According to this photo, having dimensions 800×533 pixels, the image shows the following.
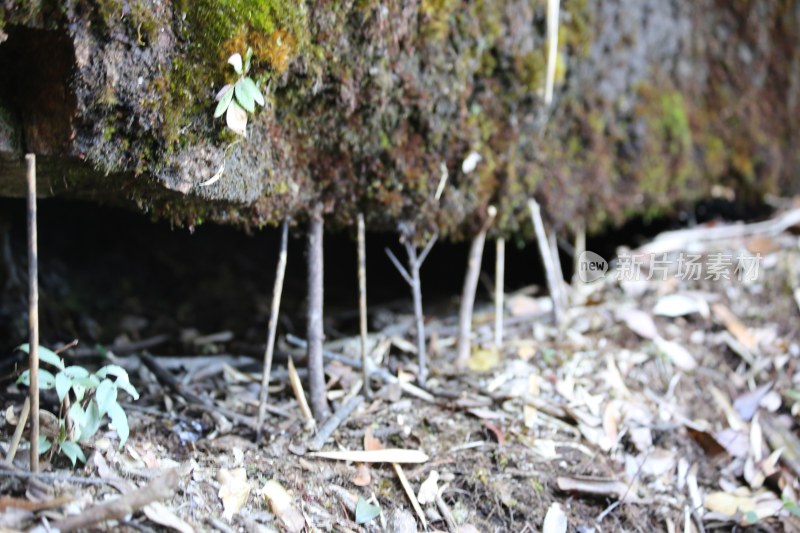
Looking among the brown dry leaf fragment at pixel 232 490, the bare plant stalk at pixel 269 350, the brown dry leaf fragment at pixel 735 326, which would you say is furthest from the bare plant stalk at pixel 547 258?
the brown dry leaf fragment at pixel 232 490

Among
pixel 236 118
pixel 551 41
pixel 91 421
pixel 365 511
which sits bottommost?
pixel 365 511

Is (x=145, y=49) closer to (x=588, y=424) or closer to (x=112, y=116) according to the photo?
(x=112, y=116)

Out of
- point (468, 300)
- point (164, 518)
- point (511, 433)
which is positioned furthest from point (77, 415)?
point (468, 300)

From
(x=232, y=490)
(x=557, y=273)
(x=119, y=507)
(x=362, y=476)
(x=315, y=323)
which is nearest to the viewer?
(x=119, y=507)

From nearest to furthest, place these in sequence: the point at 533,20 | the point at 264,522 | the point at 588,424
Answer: the point at 264,522 → the point at 588,424 → the point at 533,20

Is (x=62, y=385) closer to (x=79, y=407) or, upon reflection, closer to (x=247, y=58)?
(x=79, y=407)

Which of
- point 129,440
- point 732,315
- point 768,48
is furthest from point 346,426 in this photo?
point 768,48

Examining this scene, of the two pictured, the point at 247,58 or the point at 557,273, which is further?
the point at 557,273
